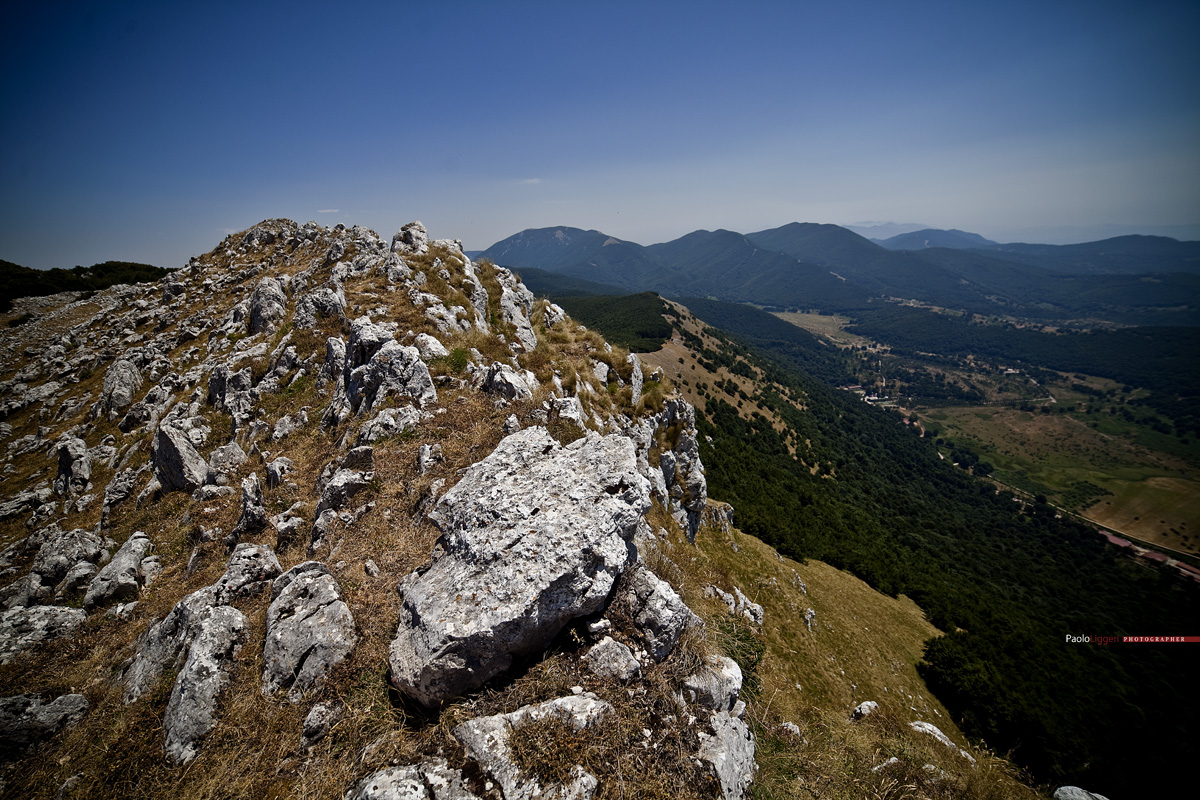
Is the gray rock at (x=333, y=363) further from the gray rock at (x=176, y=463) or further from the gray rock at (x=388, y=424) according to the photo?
the gray rock at (x=388, y=424)

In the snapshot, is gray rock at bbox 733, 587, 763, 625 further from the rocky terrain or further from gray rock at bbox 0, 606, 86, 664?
gray rock at bbox 0, 606, 86, 664

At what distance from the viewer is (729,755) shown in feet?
17.9

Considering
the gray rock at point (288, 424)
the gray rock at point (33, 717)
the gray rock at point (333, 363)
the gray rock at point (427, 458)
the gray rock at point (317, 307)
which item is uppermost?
the gray rock at point (317, 307)

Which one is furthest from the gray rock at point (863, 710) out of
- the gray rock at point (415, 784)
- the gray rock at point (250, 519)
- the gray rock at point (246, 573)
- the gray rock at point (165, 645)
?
the gray rock at point (250, 519)

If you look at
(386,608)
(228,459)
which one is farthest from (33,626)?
(386,608)

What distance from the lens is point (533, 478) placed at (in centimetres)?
709

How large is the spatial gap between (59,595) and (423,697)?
34.7 ft

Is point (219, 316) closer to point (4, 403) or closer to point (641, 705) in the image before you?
point (4, 403)

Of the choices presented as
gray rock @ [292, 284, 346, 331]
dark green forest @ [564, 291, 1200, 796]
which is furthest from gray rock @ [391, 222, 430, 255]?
dark green forest @ [564, 291, 1200, 796]

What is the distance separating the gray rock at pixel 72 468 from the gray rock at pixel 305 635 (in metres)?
15.9

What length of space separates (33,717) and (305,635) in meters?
3.68

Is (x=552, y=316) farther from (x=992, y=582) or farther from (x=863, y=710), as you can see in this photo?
(x=992, y=582)

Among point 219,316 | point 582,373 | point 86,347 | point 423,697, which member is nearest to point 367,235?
point 219,316

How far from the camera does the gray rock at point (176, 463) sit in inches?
460
